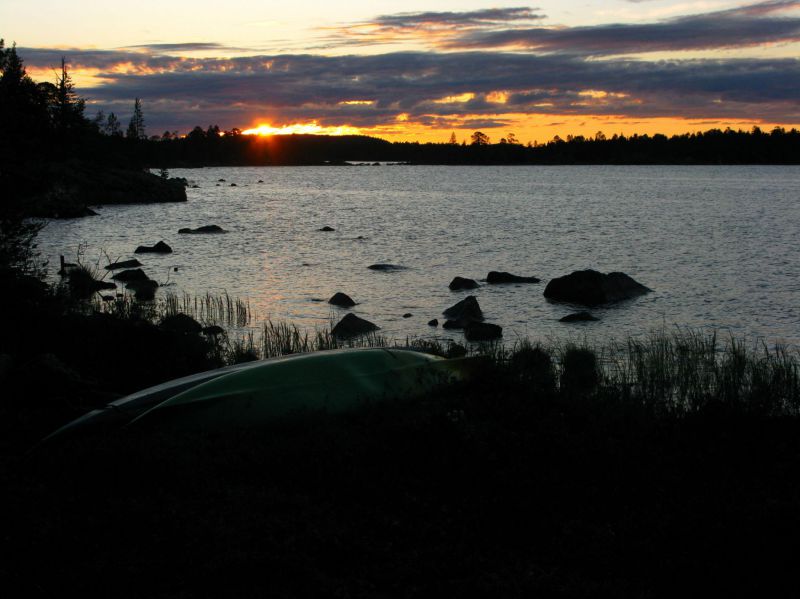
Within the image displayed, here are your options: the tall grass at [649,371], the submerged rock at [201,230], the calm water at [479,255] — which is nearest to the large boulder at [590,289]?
the calm water at [479,255]

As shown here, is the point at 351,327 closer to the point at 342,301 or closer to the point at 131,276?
the point at 342,301

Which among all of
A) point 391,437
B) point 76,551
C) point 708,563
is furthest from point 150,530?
point 708,563

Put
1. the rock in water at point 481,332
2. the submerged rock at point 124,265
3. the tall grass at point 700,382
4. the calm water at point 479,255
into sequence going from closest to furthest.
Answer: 1. the tall grass at point 700,382
2. the rock in water at point 481,332
3. the calm water at point 479,255
4. the submerged rock at point 124,265

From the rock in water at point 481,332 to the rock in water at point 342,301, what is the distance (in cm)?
688

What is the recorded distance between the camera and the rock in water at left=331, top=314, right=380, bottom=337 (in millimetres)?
23297

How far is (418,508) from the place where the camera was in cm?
795

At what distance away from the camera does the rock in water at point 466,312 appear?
2645cm

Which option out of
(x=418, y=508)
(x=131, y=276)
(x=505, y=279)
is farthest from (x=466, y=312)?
(x=418, y=508)

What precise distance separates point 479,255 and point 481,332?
2522 centimetres

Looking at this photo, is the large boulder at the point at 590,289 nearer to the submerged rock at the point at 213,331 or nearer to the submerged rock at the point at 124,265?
the submerged rock at the point at 213,331

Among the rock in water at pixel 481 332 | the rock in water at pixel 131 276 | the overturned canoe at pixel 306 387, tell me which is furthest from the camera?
the rock in water at pixel 131 276

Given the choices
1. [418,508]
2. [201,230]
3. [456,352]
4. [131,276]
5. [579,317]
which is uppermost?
[418,508]

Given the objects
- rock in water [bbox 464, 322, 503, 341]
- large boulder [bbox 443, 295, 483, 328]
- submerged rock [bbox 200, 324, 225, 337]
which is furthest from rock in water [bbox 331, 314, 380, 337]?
submerged rock [bbox 200, 324, 225, 337]

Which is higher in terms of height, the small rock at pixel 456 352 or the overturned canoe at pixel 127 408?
the overturned canoe at pixel 127 408
